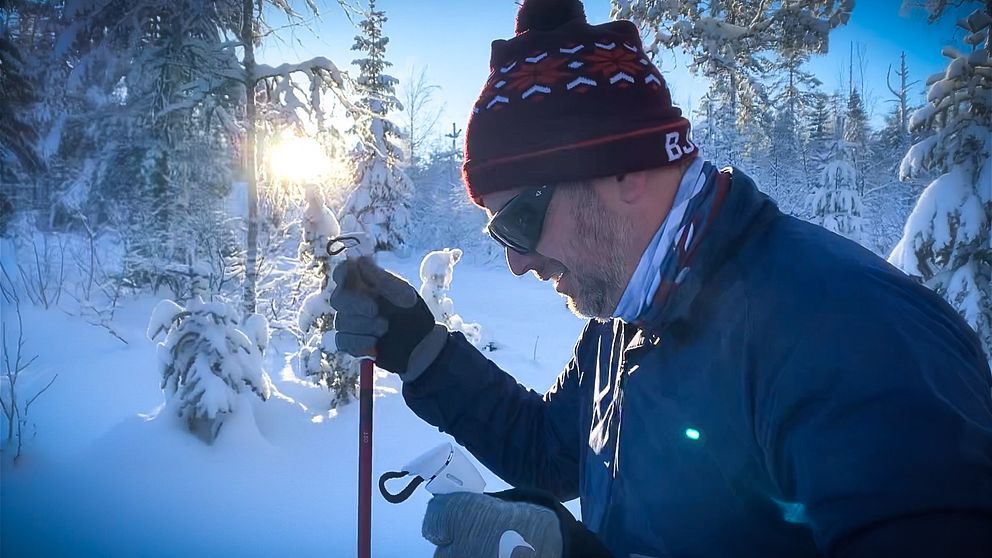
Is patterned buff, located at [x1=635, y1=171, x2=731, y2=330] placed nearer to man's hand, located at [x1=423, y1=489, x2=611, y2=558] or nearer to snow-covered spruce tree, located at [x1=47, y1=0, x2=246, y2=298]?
man's hand, located at [x1=423, y1=489, x2=611, y2=558]

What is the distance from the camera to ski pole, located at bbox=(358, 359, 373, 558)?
2.06 metres

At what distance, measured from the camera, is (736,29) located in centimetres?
875

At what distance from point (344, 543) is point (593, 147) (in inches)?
149

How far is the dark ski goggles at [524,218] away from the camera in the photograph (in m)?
1.33

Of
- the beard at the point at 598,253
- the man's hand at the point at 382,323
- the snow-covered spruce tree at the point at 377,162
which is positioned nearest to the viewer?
the beard at the point at 598,253

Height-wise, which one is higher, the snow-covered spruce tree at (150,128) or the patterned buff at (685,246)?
the snow-covered spruce tree at (150,128)

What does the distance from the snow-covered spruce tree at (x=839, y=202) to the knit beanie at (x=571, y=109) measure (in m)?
16.2

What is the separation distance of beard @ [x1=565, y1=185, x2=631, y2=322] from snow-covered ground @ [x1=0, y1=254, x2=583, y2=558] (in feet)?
10.9

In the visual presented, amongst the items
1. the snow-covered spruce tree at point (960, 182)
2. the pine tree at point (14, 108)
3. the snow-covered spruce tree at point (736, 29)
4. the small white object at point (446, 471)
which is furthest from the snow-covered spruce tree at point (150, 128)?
the snow-covered spruce tree at point (960, 182)

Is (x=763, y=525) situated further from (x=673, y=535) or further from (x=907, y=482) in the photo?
(x=907, y=482)

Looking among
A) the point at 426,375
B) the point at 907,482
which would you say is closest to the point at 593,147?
the point at 907,482

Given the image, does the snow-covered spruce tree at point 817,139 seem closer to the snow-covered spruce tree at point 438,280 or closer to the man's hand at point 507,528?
the snow-covered spruce tree at point 438,280

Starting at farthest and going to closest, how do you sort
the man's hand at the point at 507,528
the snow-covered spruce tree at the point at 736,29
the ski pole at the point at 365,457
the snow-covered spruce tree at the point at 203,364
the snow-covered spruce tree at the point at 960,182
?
the snow-covered spruce tree at the point at 736,29 → the snow-covered spruce tree at the point at 960,182 → the snow-covered spruce tree at the point at 203,364 → the ski pole at the point at 365,457 → the man's hand at the point at 507,528

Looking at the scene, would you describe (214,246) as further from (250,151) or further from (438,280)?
(438,280)
